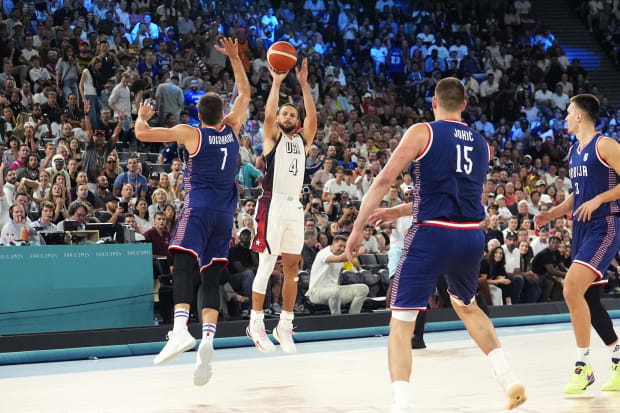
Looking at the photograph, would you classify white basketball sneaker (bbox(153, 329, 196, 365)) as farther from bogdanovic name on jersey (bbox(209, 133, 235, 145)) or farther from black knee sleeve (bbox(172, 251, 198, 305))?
bogdanovic name on jersey (bbox(209, 133, 235, 145))

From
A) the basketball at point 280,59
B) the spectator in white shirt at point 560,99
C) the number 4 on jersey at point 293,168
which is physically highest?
Answer: the spectator in white shirt at point 560,99

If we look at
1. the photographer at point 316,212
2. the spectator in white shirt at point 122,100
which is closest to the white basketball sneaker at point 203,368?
the photographer at point 316,212

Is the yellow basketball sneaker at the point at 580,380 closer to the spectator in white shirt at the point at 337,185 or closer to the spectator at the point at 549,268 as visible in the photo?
the spectator at the point at 549,268

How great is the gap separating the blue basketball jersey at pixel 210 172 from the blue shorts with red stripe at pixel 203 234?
70 mm

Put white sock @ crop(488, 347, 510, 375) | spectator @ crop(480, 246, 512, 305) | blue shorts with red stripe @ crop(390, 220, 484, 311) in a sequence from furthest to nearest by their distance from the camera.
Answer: spectator @ crop(480, 246, 512, 305) → white sock @ crop(488, 347, 510, 375) → blue shorts with red stripe @ crop(390, 220, 484, 311)

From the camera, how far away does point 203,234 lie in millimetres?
6688

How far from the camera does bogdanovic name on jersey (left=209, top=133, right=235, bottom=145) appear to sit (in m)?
6.75

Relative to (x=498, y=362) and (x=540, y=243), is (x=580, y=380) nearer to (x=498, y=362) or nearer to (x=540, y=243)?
(x=498, y=362)

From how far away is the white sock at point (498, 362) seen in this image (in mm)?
5160

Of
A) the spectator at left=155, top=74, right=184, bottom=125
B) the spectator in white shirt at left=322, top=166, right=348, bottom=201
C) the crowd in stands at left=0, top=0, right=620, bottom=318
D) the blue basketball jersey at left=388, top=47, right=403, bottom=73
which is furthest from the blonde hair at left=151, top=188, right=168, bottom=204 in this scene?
the blue basketball jersey at left=388, top=47, right=403, bottom=73

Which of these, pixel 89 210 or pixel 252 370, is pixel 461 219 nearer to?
pixel 252 370

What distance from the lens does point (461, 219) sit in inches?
196

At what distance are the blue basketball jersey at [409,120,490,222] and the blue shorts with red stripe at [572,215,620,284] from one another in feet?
6.03

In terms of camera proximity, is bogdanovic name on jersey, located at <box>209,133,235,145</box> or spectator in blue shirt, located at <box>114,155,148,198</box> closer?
bogdanovic name on jersey, located at <box>209,133,235,145</box>
